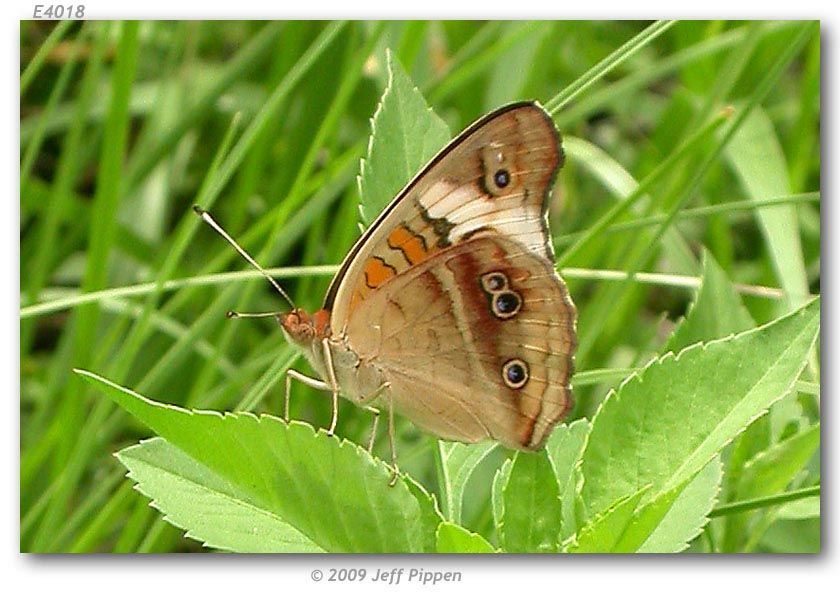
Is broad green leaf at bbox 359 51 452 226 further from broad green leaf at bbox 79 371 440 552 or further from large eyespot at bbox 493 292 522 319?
broad green leaf at bbox 79 371 440 552

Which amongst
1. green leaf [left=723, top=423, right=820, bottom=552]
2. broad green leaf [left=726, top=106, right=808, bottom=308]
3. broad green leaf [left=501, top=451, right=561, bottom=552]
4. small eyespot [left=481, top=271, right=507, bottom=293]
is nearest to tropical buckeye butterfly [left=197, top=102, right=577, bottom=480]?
small eyespot [left=481, top=271, right=507, bottom=293]

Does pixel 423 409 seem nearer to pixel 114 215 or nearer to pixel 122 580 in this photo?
pixel 122 580

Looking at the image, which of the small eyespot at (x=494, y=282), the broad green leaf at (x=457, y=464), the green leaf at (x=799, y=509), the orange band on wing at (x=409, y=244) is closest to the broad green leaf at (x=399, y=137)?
the orange band on wing at (x=409, y=244)

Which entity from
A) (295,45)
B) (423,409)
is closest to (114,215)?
(295,45)

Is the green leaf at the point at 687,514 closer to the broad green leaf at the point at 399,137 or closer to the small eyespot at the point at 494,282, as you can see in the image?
the small eyespot at the point at 494,282

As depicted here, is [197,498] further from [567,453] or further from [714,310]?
[714,310]

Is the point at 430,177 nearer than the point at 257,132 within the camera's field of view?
Yes

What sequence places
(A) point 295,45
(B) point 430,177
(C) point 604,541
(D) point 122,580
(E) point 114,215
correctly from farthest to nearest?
(A) point 295,45 < (E) point 114,215 < (D) point 122,580 < (B) point 430,177 < (C) point 604,541
